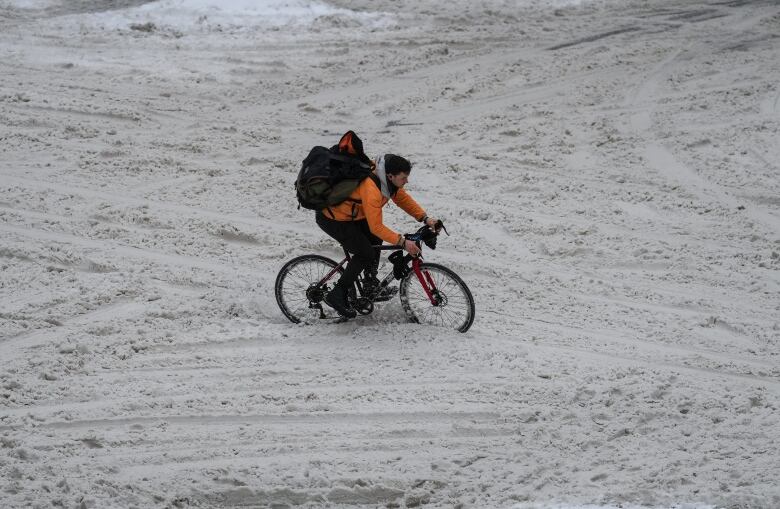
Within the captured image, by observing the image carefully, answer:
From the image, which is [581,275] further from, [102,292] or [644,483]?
[102,292]

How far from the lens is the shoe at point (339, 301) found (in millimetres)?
6781

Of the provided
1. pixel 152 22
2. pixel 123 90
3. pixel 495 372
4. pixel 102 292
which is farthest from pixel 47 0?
pixel 495 372

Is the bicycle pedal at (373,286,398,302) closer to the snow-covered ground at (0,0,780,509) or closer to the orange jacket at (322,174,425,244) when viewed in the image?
the snow-covered ground at (0,0,780,509)

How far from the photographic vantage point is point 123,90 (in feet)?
38.0

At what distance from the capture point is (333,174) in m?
6.27

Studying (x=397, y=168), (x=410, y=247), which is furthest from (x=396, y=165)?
(x=410, y=247)

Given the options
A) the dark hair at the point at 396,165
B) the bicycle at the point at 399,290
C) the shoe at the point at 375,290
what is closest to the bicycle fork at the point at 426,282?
the bicycle at the point at 399,290

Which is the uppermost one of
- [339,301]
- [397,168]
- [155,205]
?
[397,168]

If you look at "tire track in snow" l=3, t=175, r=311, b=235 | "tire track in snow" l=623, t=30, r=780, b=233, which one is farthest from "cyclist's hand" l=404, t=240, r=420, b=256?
"tire track in snow" l=623, t=30, r=780, b=233

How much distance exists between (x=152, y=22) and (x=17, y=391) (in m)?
8.83

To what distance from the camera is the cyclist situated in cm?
630

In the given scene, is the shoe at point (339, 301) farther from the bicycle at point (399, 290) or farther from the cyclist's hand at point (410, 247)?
the cyclist's hand at point (410, 247)

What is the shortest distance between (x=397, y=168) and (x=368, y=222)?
17.3 inches

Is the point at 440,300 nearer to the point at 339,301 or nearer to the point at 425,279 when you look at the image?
the point at 425,279
